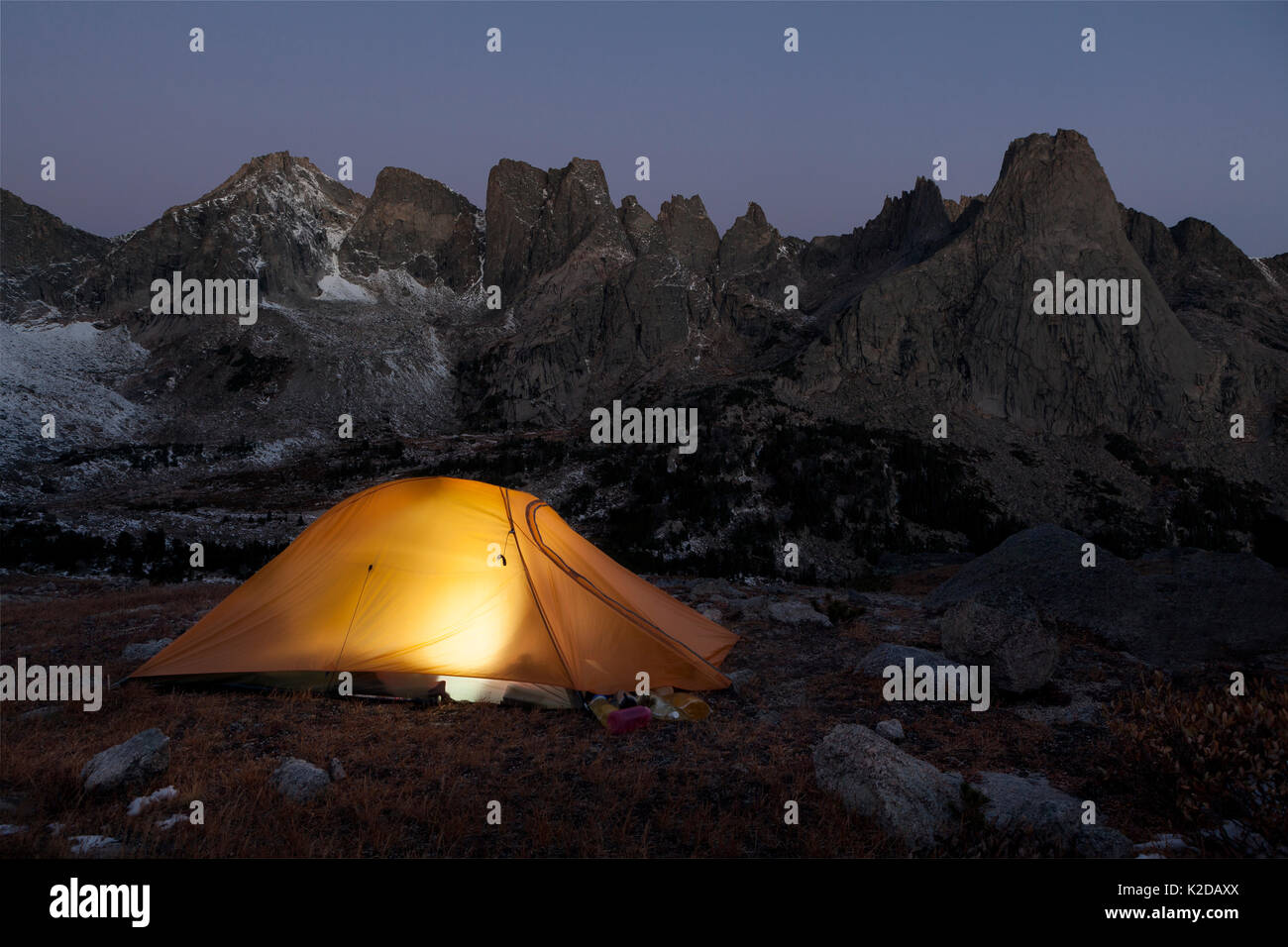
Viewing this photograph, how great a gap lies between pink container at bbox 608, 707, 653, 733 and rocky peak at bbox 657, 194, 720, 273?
4977 inches

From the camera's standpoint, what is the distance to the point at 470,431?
8825cm

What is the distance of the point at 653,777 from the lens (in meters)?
5.72

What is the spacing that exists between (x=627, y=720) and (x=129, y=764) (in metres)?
4.51

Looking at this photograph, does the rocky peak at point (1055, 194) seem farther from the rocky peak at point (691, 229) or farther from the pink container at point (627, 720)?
A: the pink container at point (627, 720)

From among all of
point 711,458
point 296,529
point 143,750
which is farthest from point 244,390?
point 143,750

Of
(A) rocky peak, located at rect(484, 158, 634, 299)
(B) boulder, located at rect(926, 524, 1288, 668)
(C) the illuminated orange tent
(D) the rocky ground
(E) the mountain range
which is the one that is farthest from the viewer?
(A) rocky peak, located at rect(484, 158, 634, 299)

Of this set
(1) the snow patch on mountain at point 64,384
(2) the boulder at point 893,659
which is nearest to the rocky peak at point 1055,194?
(2) the boulder at point 893,659

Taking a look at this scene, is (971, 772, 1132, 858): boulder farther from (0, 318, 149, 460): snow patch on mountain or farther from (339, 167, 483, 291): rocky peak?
(339, 167, 483, 291): rocky peak

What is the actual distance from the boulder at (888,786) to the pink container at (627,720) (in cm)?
218

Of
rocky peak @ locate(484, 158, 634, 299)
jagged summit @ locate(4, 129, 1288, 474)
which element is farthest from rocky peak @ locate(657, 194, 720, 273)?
rocky peak @ locate(484, 158, 634, 299)

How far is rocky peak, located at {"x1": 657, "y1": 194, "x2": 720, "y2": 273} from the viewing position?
4968 inches

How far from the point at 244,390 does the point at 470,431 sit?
28.7m

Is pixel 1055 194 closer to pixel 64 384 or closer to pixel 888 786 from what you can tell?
pixel 888 786

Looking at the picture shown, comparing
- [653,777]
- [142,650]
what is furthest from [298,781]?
[142,650]
